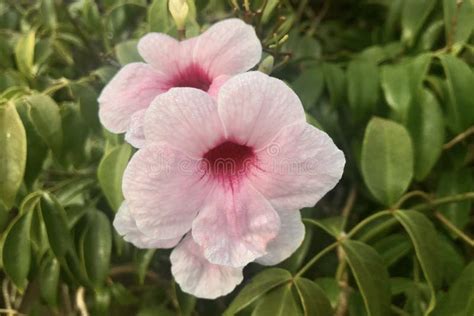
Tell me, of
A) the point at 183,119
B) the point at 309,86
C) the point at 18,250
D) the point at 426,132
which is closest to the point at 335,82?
the point at 309,86

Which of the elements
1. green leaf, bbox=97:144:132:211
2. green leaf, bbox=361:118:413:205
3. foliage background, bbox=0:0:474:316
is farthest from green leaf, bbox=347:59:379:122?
green leaf, bbox=97:144:132:211

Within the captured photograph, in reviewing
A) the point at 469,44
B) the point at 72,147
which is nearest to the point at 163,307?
the point at 72,147

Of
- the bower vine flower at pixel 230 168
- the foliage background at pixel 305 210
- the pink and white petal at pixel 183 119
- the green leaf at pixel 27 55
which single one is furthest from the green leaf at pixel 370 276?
the green leaf at pixel 27 55

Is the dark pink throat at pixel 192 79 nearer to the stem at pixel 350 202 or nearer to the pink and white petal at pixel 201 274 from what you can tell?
the pink and white petal at pixel 201 274

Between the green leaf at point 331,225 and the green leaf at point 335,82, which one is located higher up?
the green leaf at point 335,82

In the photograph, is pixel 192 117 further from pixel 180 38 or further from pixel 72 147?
pixel 72 147

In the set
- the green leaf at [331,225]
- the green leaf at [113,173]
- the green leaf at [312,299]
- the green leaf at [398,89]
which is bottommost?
the green leaf at [312,299]

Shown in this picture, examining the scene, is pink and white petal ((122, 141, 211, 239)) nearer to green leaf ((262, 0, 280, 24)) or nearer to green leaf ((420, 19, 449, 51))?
green leaf ((262, 0, 280, 24))
